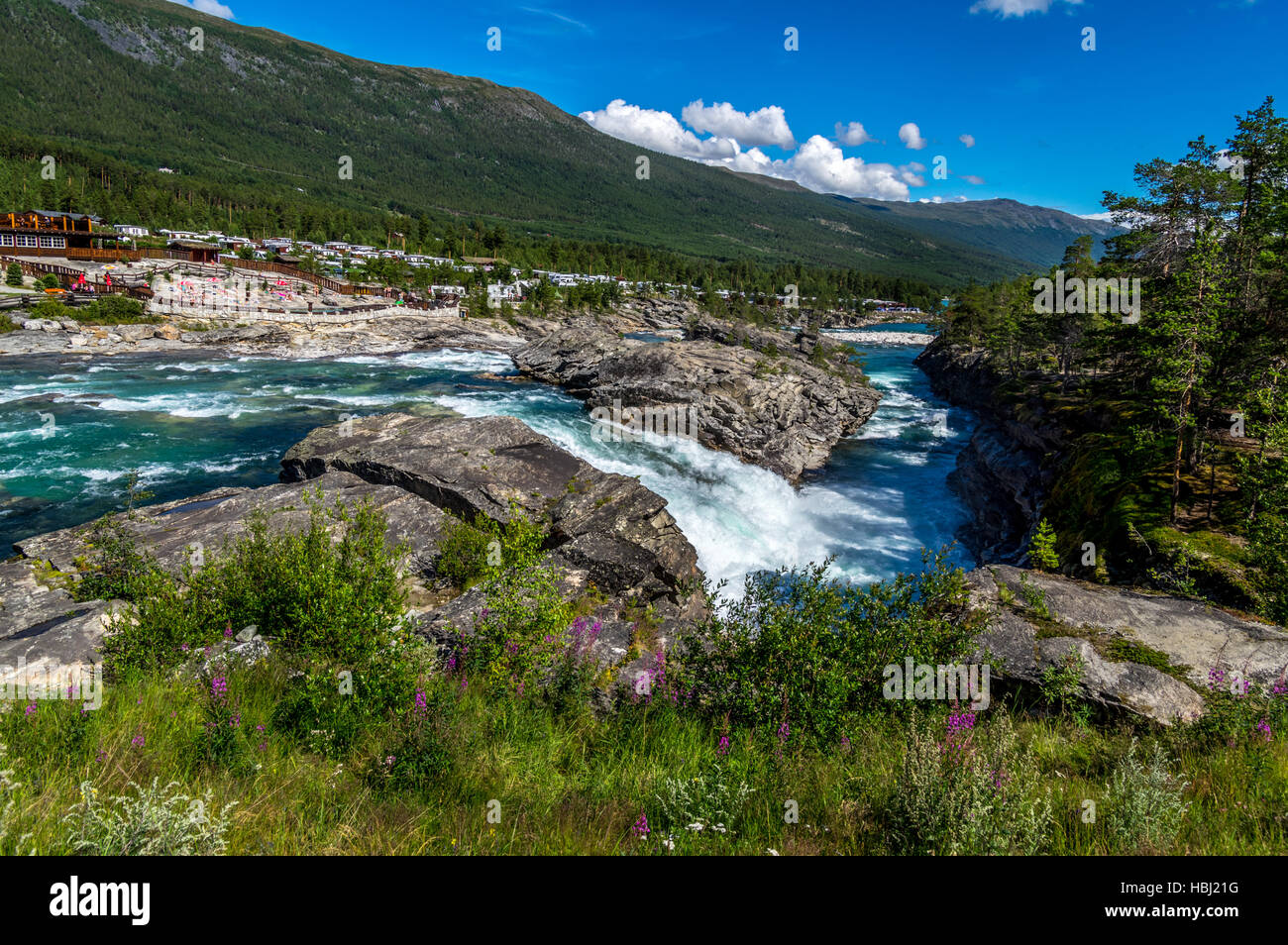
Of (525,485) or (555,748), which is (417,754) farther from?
(525,485)

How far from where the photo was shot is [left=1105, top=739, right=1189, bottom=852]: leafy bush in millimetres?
4441

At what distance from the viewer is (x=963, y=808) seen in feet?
14.5

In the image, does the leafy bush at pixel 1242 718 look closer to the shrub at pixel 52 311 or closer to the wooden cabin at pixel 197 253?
the shrub at pixel 52 311

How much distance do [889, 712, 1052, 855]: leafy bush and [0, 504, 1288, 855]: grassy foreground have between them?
0.07ft

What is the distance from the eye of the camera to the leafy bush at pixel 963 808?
4.28 m

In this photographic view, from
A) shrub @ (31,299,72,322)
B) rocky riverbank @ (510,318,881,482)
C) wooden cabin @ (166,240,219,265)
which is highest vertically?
wooden cabin @ (166,240,219,265)

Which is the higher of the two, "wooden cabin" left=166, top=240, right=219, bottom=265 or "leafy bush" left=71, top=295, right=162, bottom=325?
"wooden cabin" left=166, top=240, right=219, bottom=265

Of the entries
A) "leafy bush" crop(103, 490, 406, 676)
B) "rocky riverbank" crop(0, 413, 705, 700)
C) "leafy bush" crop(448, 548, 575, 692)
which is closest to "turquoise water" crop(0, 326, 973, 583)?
"rocky riverbank" crop(0, 413, 705, 700)

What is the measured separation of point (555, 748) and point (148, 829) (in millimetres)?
3397

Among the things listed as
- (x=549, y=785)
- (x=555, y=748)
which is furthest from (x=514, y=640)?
(x=549, y=785)

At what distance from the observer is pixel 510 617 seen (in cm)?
822

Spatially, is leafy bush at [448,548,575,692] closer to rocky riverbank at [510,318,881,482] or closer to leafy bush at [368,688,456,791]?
leafy bush at [368,688,456,791]
